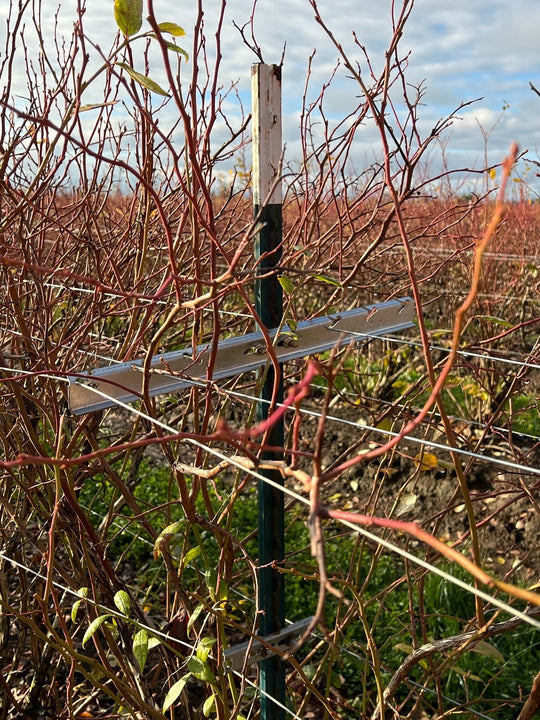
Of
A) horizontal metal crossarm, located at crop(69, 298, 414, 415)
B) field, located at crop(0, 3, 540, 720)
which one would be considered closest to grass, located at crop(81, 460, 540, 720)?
field, located at crop(0, 3, 540, 720)

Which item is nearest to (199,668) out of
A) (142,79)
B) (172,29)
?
(142,79)

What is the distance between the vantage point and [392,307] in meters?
1.94

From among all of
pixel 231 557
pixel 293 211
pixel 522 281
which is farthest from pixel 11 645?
pixel 293 211

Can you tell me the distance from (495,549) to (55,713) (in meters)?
2.32

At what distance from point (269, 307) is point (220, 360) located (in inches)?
9.6

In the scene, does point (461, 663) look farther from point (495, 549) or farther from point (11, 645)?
point (11, 645)

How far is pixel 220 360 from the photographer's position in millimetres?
1649

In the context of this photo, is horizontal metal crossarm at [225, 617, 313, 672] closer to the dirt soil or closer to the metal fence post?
the metal fence post

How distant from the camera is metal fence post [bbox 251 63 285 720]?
1.75 metres

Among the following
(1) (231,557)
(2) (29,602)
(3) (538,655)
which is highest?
(1) (231,557)

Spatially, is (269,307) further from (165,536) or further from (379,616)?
(379,616)

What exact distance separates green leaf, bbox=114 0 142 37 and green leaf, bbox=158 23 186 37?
0.06m

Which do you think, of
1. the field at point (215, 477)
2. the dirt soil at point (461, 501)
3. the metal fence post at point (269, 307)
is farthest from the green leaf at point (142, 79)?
the dirt soil at point (461, 501)

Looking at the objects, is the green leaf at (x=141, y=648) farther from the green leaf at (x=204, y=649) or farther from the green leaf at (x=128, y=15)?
the green leaf at (x=128, y=15)
